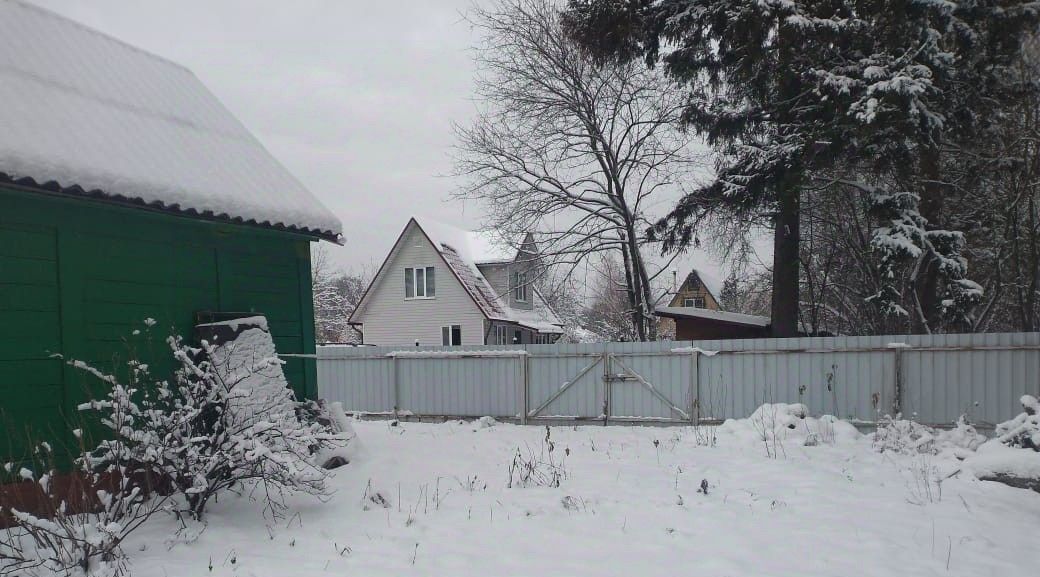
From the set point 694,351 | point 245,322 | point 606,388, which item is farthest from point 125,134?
point 694,351

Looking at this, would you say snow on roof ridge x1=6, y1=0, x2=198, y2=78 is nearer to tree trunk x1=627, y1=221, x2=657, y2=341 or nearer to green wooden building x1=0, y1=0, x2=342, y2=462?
green wooden building x1=0, y1=0, x2=342, y2=462

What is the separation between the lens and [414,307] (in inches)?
950

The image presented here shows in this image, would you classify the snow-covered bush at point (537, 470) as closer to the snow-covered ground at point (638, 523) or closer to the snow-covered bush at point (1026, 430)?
the snow-covered ground at point (638, 523)

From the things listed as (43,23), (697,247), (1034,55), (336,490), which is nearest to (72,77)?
(43,23)

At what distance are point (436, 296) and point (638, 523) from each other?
770 inches

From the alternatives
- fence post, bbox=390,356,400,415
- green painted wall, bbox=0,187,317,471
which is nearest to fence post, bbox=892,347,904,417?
fence post, bbox=390,356,400,415

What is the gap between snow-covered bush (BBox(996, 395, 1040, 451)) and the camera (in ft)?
19.7

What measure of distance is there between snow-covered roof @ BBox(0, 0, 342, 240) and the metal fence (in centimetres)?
484

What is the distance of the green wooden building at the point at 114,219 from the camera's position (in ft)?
15.3

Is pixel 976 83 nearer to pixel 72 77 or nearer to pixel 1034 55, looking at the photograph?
pixel 1034 55

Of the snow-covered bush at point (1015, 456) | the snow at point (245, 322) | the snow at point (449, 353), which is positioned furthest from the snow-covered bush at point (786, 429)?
the snow at point (245, 322)

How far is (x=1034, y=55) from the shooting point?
11.9 meters

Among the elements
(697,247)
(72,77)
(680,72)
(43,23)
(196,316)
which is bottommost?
(196,316)

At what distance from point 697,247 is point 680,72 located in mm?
3484
